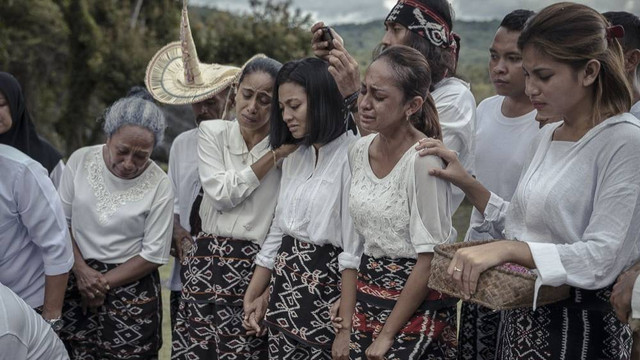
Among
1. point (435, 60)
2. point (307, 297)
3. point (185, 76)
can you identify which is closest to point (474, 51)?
point (185, 76)

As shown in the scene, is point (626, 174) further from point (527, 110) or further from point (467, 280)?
point (527, 110)

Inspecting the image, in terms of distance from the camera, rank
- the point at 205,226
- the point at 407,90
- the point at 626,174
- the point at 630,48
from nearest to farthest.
→ the point at 626,174, the point at 407,90, the point at 630,48, the point at 205,226

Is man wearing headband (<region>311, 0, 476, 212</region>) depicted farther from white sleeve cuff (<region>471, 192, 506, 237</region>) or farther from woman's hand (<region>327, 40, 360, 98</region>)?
white sleeve cuff (<region>471, 192, 506, 237</region>)

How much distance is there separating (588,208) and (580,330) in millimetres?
388

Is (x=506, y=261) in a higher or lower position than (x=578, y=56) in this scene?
lower

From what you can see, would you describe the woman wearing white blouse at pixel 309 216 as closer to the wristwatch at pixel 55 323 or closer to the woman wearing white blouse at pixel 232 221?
the woman wearing white blouse at pixel 232 221

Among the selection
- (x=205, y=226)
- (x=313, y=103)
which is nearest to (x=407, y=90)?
(x=313, y=103)

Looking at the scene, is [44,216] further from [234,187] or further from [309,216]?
[309,216]

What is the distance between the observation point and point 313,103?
3453mm

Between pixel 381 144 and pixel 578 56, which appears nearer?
pixel 578 56

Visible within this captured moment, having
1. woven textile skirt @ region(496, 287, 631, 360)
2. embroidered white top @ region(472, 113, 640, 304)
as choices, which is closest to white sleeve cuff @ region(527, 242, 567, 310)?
embroidered white top @ region(472, 113, 640, 304)

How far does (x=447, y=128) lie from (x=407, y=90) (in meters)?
0.38

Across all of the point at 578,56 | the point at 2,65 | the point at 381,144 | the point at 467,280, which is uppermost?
the point at 578,56

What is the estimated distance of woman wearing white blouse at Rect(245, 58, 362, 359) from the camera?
334cm
